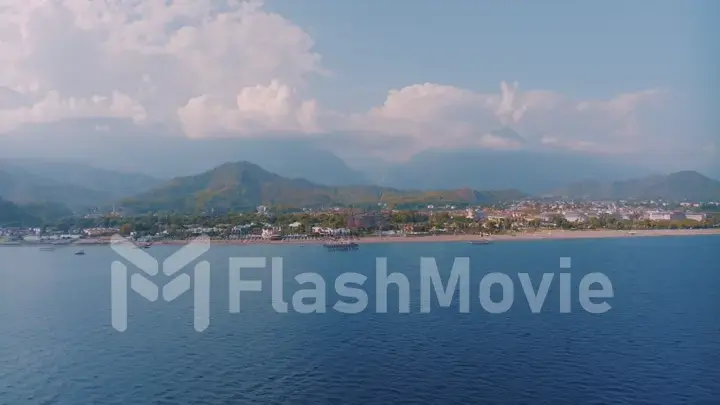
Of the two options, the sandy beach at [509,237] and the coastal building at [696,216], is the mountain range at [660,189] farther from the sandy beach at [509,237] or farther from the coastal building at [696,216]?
the sandy beach at [509,237]

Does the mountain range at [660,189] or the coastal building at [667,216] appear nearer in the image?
the coastal building at [667,216]

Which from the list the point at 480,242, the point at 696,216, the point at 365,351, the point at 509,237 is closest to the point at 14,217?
the point at 480,242

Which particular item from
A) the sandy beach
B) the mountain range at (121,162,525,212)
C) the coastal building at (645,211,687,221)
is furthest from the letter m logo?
the coastal building at (645,211,687,221)

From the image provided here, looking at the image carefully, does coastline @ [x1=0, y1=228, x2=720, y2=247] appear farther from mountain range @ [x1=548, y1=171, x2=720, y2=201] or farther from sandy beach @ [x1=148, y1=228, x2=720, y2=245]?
mountain range @ [x1=548, y1=171, x2=720, y2=201]

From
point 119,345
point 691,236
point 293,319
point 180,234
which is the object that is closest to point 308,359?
point 293,319

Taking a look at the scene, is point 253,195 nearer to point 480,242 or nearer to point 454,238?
point 454,238

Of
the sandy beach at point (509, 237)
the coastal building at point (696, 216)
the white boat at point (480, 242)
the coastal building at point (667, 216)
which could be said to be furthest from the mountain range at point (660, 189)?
the white boat at point (480, 242)
